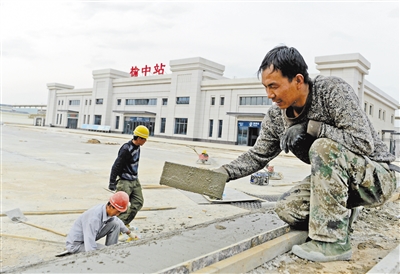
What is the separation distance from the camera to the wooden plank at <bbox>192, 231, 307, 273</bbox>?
1457mm

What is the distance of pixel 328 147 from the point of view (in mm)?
1739

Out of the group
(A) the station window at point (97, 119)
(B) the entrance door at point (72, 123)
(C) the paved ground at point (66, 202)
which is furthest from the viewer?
(B) the entrance door at point (72, 123)

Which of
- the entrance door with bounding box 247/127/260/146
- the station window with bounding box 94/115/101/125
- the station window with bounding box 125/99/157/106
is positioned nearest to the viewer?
the entrance door with bounding box 247/127/260/146

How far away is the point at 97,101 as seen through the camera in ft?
143

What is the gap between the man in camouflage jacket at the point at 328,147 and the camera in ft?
5.71

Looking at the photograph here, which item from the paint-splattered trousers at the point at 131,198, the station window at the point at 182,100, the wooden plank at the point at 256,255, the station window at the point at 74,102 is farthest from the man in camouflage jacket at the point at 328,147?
the station window at the point at 74,102

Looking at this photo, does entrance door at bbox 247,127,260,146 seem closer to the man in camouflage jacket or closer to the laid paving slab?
the laid paving slab

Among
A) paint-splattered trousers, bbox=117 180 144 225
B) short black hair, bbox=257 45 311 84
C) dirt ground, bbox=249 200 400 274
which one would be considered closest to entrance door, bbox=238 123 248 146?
paint-splattered trousers, bbox=117 180 144 225

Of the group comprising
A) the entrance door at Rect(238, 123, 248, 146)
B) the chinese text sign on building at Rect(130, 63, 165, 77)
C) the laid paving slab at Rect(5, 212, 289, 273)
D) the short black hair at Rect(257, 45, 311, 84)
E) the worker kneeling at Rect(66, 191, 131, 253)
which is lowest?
the worker kneeling at Rect(66, 191, 131, 253)

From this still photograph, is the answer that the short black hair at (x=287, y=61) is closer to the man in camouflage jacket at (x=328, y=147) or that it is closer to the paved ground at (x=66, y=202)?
the man in camouflage jacket at (x=328, y=147)

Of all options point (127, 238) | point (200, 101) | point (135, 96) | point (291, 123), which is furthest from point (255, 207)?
point (135, 96)

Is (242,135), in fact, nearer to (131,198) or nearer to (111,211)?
(131,198)

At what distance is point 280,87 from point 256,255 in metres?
0.99

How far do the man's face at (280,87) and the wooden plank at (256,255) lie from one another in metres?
0.88
